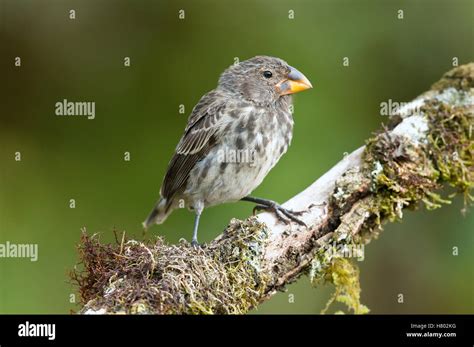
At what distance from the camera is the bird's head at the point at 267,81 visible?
179 inches

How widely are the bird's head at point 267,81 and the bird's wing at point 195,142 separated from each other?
0.20 metres

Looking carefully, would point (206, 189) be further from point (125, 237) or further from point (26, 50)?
point (26, 50)

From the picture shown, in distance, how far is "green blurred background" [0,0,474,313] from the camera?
5184mm

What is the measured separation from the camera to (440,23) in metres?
5.43

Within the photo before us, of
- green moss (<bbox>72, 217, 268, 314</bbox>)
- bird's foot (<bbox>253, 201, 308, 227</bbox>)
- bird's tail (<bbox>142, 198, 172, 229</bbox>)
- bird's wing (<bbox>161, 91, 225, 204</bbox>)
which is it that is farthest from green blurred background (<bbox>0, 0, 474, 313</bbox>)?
green moss (<bbox>72, 217, 268, 314</bbox>)

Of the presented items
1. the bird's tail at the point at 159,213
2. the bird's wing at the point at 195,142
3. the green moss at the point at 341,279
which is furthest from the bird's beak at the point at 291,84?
the green moss at the point at 341,279

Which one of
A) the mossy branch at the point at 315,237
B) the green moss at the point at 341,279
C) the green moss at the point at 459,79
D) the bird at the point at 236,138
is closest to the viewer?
the mossy branch at the point at 315,237

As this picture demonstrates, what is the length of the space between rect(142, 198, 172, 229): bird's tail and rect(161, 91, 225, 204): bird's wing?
16cm

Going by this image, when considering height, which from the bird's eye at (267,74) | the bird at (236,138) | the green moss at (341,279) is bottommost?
the green moss at (341,279)

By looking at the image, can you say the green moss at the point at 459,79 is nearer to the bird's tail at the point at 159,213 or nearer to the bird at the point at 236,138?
the bird at the point at 236,138

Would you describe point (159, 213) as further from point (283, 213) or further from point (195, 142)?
point (283, 213)

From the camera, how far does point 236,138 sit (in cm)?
431
